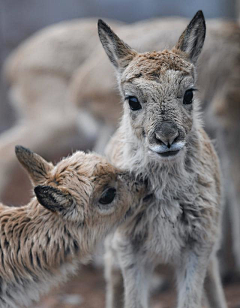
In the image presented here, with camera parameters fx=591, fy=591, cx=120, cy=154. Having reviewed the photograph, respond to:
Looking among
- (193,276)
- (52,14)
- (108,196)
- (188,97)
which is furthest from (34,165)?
(52,14)

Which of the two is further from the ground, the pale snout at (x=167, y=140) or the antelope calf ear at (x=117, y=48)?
the antelope calf ear at (x=117, y=48)

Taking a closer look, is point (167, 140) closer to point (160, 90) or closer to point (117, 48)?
point (160, 90)

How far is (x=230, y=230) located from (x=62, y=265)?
441cm

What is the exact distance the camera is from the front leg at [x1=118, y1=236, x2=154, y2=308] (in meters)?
5.52

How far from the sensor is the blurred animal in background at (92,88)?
796 centimetres

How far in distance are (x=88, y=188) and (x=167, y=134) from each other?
92cm

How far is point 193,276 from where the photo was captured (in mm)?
5375

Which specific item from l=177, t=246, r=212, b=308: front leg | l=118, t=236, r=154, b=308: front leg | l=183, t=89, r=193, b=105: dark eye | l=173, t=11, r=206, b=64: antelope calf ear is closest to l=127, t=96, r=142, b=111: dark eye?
l=183, t=89, r=193, b=105: dark eye

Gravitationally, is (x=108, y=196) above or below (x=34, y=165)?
below

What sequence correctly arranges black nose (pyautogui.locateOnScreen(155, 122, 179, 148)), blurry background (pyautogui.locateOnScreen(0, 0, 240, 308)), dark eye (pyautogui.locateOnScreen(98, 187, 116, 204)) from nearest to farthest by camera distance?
black nose (pyautogui.locateOnScreen(155, 122, 179, 148)) < dark eye (pyautogui.locateOnScreen(98, 187, 116, 204)) < blurry background (pyautogui.locateOnScreen(0, 0, 240, 308))

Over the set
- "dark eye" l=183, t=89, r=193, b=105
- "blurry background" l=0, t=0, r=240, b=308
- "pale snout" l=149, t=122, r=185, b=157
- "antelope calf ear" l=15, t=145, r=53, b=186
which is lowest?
"pale snout" l=149, t=122, r=185, b=157

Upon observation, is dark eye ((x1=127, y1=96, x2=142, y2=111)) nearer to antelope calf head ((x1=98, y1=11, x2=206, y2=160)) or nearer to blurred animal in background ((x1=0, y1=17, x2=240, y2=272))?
antelope calf head ((x1=98, y1=11, x2=206, y2=160))

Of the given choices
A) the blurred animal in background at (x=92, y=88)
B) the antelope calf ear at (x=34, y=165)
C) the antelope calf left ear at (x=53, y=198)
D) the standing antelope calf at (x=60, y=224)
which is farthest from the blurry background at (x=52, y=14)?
the antelope calf left ear at (x=53, y=198)

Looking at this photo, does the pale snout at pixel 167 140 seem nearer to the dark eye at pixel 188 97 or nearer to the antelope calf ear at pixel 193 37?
the dark eye at pixel 188 97
